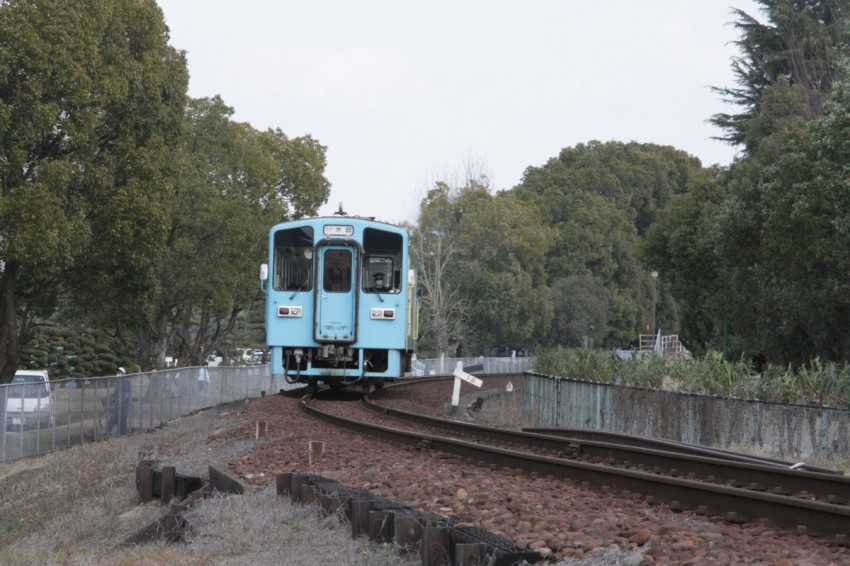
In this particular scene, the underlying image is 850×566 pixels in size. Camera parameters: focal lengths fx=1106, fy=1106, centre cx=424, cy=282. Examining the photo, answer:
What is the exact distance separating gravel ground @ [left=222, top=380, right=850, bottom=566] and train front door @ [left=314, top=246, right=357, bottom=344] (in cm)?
758

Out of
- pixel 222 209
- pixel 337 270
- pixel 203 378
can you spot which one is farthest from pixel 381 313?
pixel 222 209

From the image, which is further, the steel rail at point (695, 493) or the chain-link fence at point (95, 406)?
the chain-link fence at point (95, 406)

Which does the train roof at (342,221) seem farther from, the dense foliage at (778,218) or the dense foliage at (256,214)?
the dense foliage at (778,218)

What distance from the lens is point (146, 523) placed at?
8.97m

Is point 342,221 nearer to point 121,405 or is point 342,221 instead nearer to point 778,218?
point 121,405

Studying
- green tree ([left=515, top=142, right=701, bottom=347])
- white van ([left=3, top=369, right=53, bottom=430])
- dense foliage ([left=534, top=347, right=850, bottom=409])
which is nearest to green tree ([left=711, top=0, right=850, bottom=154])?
green tree ([left=515, top=142, right=701, bottom=347])

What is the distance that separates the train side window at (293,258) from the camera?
69.8 ft

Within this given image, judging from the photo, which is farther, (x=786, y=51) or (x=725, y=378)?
(x=786, y=51)

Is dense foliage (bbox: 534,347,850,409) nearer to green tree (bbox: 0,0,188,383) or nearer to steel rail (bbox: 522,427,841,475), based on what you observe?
steel rail (bbox: 522,427,841,475)

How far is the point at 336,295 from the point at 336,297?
0.04 meters

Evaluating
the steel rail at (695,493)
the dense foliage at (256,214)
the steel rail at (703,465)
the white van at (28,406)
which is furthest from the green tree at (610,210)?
the steel rail at (695,493)

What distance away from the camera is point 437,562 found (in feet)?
19.3

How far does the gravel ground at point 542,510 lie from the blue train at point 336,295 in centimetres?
766

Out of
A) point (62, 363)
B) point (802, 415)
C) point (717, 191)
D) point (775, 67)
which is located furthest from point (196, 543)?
point (775, 67)
